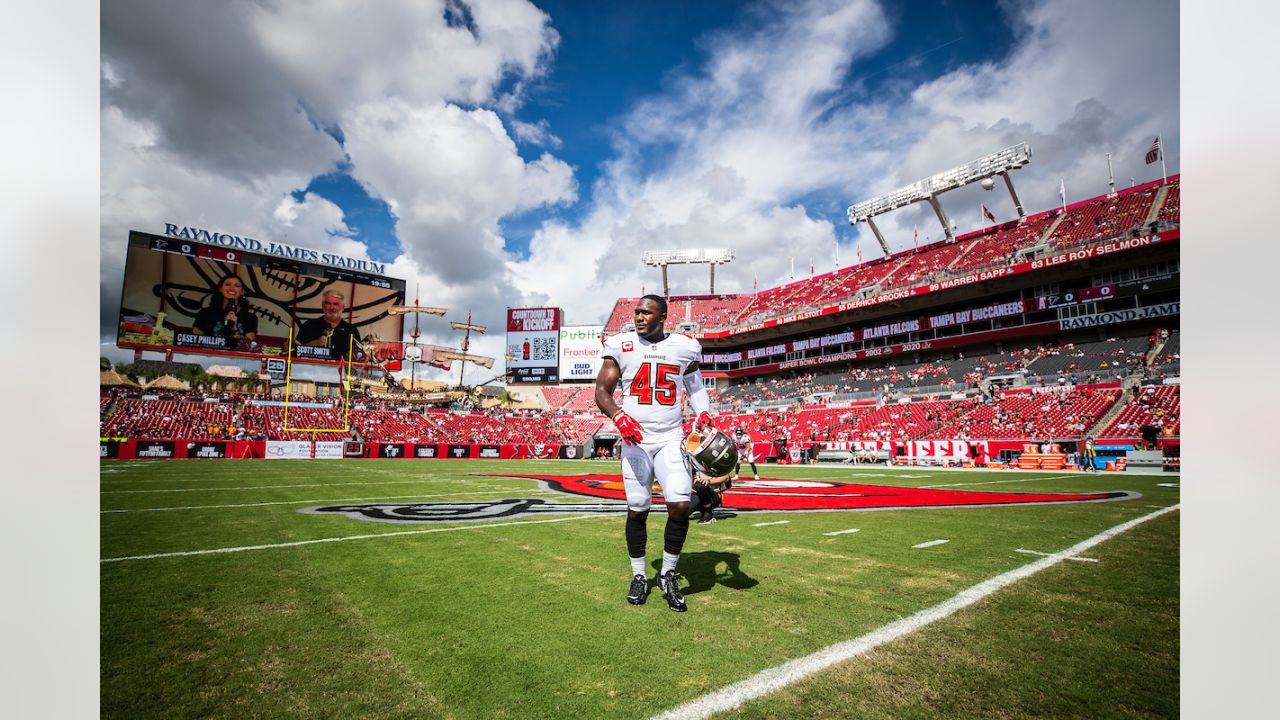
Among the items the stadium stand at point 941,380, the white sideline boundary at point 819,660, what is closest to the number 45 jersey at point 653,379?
the white sideline boundary at point 819,660

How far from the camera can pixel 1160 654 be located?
292 centimetres

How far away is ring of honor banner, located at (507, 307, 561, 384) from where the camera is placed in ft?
187

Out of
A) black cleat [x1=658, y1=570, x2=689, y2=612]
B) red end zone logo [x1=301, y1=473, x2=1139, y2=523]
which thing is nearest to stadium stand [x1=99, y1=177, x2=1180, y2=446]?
red end zone logo [x1=301, y1=473, x2=1139, y2=523]

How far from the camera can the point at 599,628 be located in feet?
10.9

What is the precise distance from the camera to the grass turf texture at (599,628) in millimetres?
2424

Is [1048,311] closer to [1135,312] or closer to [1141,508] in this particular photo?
[1135,312]

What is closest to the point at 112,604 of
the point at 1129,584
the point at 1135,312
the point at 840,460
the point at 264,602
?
the point at 264,602

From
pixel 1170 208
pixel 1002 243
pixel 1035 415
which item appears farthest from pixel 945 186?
pixel 1035 415

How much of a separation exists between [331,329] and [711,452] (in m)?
53.8

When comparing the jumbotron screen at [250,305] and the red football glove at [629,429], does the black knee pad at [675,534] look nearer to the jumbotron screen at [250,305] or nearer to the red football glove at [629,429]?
the red football glove at [629,429]

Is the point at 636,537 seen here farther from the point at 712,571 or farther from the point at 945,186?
the point at 945,186

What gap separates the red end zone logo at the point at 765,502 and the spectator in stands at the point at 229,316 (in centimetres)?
4477

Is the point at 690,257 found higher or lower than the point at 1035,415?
higher
